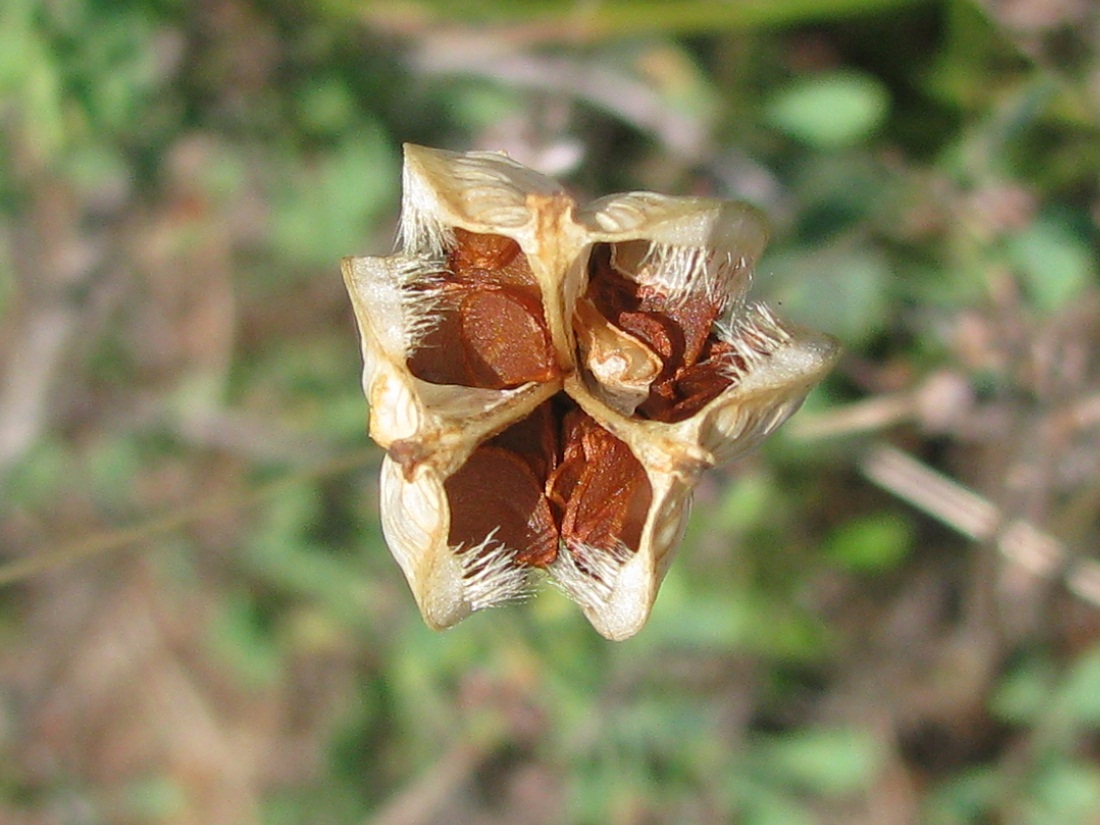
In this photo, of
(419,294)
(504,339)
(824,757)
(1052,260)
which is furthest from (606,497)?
(824,757)

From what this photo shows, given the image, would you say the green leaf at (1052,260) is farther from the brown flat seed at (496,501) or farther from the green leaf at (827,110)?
the brown flat seed at (496,501)

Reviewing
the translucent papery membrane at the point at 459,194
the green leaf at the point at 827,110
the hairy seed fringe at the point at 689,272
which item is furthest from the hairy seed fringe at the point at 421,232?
the green leaf at the point at 827,110

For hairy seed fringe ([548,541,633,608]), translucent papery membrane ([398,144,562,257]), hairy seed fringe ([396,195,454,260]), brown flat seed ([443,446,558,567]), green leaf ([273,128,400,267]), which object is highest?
translucent papery membrane ([398,144,562,257])

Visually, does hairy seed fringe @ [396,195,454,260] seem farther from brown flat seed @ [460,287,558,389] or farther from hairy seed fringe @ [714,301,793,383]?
hairy seed fringe @ [714,301,793,383]

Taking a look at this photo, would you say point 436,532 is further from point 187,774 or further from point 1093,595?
point 187,774

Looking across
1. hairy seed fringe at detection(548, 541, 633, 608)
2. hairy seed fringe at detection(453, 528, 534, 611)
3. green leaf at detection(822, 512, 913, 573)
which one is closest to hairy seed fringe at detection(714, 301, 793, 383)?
hairy seed fringe at detection(548, 541, 633, 608)

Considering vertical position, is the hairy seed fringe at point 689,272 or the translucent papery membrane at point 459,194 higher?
the translucent papery membrane at point 459,194

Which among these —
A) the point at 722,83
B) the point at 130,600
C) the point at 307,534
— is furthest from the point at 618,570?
the point at 130,600
